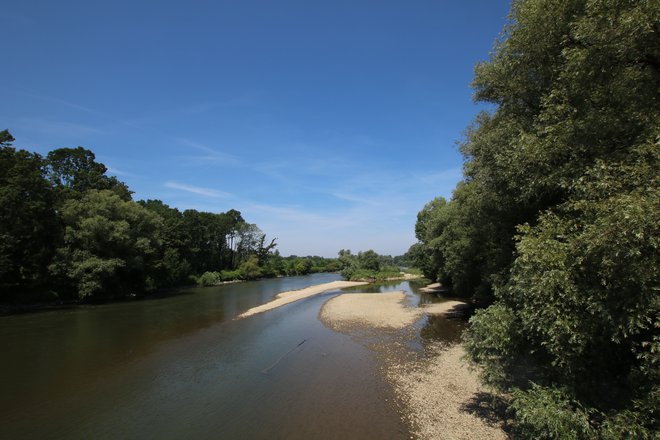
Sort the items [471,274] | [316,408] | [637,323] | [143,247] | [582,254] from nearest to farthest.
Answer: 1. [637,323]
2. [582,254]
3. [316,408]
4. [471,274]
5. [143,247]

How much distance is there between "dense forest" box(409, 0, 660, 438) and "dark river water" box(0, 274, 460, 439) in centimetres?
542

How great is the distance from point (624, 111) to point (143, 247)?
53.7 metres

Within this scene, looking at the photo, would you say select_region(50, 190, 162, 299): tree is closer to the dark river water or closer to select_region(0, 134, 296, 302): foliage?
select_region(0, 134, 296, 302): foliage

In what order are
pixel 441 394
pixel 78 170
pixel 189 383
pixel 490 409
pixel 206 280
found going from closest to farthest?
pixel 490 409
pixel 441 394
pixel 189 383
pixel 78 170
pixel 206 280

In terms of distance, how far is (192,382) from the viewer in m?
16.0

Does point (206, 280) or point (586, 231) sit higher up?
point (586, 231)

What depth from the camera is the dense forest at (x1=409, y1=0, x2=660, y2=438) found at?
591cm

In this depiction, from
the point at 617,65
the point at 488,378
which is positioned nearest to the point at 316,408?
the point at 488,378

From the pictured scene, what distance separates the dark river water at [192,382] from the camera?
464 inches

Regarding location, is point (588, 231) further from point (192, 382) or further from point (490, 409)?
point (192, 382)

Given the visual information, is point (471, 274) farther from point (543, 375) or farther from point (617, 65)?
point (617, 65)

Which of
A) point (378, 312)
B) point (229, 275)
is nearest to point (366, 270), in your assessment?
point (229, 275)

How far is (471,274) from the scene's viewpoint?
2672 cm

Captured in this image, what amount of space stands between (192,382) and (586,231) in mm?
17373
